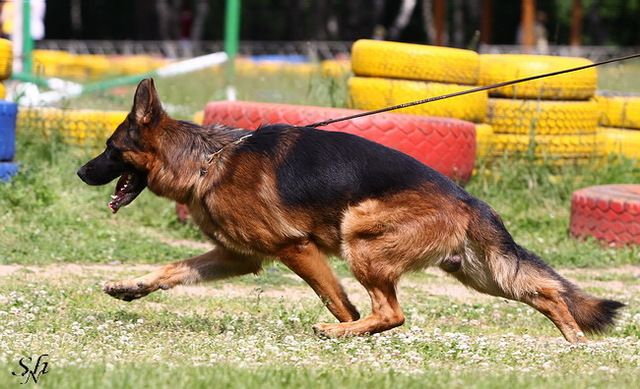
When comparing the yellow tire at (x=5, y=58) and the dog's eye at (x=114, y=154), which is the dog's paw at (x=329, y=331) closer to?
the dog's eye at (x=114, y=154)

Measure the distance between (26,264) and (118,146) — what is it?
9.06 ft

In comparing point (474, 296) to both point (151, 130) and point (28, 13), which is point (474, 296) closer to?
point (151, 130)

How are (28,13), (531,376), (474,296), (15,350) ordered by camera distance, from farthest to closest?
(28,13)
(474,296)
(15,350)
(531,376)

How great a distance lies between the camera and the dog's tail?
6.55 m

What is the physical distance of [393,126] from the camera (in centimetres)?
1025

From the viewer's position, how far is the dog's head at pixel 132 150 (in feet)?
21.9

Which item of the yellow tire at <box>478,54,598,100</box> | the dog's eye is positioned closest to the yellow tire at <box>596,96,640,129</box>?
the yellow tire at <box>478,54,598,100</box>

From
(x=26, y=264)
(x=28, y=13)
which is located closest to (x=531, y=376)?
(x=26, y=264)

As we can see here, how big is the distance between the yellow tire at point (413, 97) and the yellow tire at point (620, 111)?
181cm

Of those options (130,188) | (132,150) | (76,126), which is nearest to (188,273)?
(130,188)

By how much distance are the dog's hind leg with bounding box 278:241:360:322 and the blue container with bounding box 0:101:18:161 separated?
5.13 m

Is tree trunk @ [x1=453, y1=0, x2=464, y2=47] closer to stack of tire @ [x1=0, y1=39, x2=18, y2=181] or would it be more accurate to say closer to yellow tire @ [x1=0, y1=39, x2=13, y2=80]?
yellow tire @ [x1=0, y1=39, x2=13, y2=80]

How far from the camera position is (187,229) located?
1067cm

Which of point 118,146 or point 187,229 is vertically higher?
point 118,146
